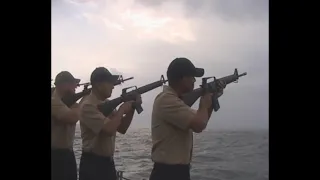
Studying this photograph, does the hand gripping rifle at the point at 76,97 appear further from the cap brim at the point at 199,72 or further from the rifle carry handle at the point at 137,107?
the cap brim at the point at 199,72

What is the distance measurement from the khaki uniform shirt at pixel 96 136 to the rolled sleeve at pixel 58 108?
4.7 inches

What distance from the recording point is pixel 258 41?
6.45 feet

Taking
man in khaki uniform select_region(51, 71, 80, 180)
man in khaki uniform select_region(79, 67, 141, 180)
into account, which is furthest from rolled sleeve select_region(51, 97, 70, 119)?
man in khaki uniform select_region(79, 67, 141, 180)

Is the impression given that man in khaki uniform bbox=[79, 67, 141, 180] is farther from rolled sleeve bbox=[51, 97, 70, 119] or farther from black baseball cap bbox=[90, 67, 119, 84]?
rolled sleeve bbox=[51, 97, 70, 119]

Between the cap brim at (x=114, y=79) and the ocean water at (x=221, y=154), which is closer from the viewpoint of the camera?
the ocean water at (x=221, y=154)

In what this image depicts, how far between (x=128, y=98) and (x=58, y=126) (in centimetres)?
35

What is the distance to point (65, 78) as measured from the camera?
207 centimetres

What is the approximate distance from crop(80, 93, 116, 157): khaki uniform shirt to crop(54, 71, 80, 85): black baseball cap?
0.14 metres

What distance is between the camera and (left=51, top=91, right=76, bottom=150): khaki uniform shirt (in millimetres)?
2062

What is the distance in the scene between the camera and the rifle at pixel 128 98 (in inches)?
76.9

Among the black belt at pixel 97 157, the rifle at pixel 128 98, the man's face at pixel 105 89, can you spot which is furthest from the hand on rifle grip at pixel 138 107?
the black belt at pixel 97 157

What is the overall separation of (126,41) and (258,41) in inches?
21.7

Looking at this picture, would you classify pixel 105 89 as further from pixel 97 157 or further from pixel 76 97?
pixel 97 157
